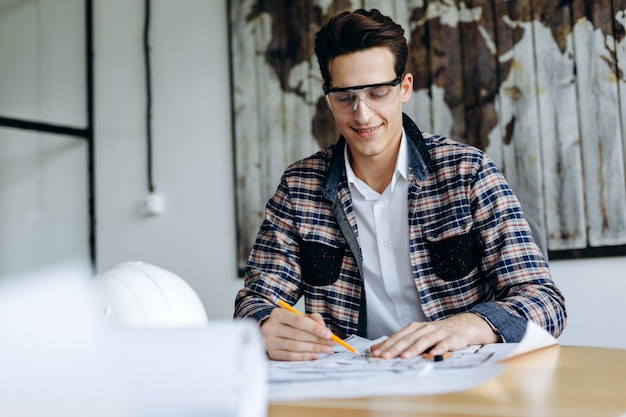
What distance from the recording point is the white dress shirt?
1.62 metres

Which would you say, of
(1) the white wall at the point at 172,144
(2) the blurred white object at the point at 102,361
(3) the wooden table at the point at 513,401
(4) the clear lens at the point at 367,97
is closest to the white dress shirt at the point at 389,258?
(4) the clear lens at the point at 367,97

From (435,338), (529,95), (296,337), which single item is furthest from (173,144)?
(435,338)

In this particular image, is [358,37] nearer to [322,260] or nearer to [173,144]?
[322,260]

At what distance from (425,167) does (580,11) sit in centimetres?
107

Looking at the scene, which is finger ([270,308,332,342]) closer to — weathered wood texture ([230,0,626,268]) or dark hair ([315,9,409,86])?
dark hair ([315,9,409,86])

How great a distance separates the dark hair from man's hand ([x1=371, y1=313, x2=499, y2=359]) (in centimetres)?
74

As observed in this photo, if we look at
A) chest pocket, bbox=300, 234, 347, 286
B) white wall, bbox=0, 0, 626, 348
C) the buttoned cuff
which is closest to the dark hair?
chest pocket, bbox=300, 234, 347, 286

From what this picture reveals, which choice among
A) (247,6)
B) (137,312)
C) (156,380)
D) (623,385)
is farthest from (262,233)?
(247,6)

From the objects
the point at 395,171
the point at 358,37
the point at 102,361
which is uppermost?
the point at 358,37

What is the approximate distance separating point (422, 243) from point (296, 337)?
0.58 m

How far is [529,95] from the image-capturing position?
7.66 feet

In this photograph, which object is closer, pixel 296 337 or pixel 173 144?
pixel 296 337

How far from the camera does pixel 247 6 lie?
2971mm

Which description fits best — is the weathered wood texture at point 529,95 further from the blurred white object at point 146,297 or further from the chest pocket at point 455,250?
the blurred white object at point 146,297
